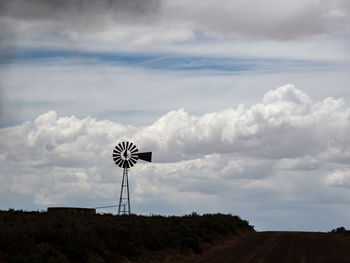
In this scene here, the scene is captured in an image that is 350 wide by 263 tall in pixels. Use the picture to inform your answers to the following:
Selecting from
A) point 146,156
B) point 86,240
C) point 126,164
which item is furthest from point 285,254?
point 146,156

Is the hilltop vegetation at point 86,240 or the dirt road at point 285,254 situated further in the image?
the dirt road at point 285,254

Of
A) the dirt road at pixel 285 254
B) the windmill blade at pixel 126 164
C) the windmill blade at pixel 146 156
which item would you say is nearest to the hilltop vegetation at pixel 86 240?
the dirt road at pixel 285 254

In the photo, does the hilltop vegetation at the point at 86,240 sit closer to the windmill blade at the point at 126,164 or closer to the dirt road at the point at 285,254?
the dirt road at the point at 285,254

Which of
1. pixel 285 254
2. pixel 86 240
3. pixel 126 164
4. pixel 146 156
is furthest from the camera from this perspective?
pixel 146 156

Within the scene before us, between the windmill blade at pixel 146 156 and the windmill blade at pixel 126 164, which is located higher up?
the windmill blade at pixel 146 156

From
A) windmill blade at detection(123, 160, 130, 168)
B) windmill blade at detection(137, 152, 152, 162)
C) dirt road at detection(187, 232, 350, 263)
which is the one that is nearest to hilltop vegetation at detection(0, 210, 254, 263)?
dirt road at detection(187, 232, 350, 263)

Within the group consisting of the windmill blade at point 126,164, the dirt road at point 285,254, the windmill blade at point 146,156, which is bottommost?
the dirt road at point 285,254

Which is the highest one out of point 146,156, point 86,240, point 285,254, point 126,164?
point 146,156

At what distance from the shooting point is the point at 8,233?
22344 mm

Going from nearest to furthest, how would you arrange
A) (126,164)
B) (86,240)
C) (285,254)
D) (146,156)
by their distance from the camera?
(86,240) → (285,254) → (126,164) → (146,156)

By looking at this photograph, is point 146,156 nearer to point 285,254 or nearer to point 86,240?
point 285,254

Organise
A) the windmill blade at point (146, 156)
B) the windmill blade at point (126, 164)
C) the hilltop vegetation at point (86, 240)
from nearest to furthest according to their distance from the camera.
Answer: the hilltop vegetation at point (86, 240)
the windmill blade at point (126, 164)
the windmill blade at point (146, 156)

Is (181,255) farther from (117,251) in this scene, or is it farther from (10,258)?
(10,258)

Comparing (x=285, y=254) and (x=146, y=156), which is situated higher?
(x=146, y=156)
